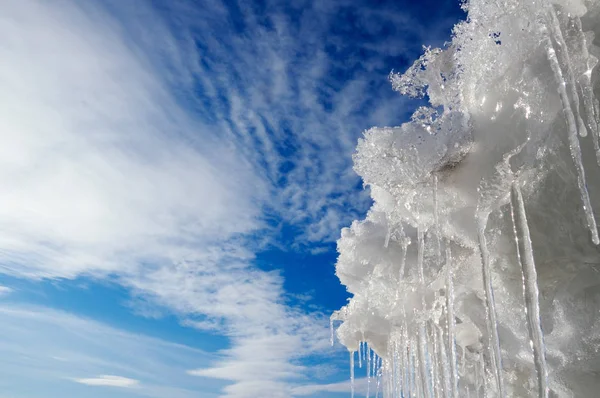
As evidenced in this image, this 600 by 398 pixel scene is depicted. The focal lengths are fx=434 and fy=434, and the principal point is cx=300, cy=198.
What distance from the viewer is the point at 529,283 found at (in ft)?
8.30

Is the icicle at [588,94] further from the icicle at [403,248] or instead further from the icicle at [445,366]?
the icicle at [445,366]

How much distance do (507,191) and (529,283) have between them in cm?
57

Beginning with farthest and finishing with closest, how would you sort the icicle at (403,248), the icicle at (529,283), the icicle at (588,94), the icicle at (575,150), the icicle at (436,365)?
the icicle at (403,248) → the icicle at (436,365) → the icicle at (529,283) → the icicle at (588,94) → the icicle at (575,150)

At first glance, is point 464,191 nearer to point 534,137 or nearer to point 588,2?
point 534,137

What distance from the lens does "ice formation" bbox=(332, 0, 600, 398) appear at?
235 cm

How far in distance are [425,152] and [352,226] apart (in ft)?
6.38

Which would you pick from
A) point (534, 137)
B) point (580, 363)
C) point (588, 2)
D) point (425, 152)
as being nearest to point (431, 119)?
point (425, 152)

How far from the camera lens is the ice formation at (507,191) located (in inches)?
92.5

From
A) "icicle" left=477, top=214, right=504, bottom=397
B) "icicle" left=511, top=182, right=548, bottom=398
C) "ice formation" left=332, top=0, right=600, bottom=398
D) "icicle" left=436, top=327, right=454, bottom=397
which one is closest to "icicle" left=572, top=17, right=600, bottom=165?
"ice formation" left=332, top=0, right=600, bottom=398

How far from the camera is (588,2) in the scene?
7.88ft

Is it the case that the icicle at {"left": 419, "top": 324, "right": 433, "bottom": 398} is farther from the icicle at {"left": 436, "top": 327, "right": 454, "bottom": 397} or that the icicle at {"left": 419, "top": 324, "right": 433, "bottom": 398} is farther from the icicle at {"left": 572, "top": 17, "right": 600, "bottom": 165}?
the icicle at {"left": 572, "top": 17, "right": 600, "bottom": 165}

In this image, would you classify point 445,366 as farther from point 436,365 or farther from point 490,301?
point 490,301

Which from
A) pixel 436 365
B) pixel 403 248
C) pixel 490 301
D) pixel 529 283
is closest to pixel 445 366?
pixel 436 365

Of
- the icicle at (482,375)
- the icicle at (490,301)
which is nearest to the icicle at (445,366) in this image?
the icicle at (482,375)
